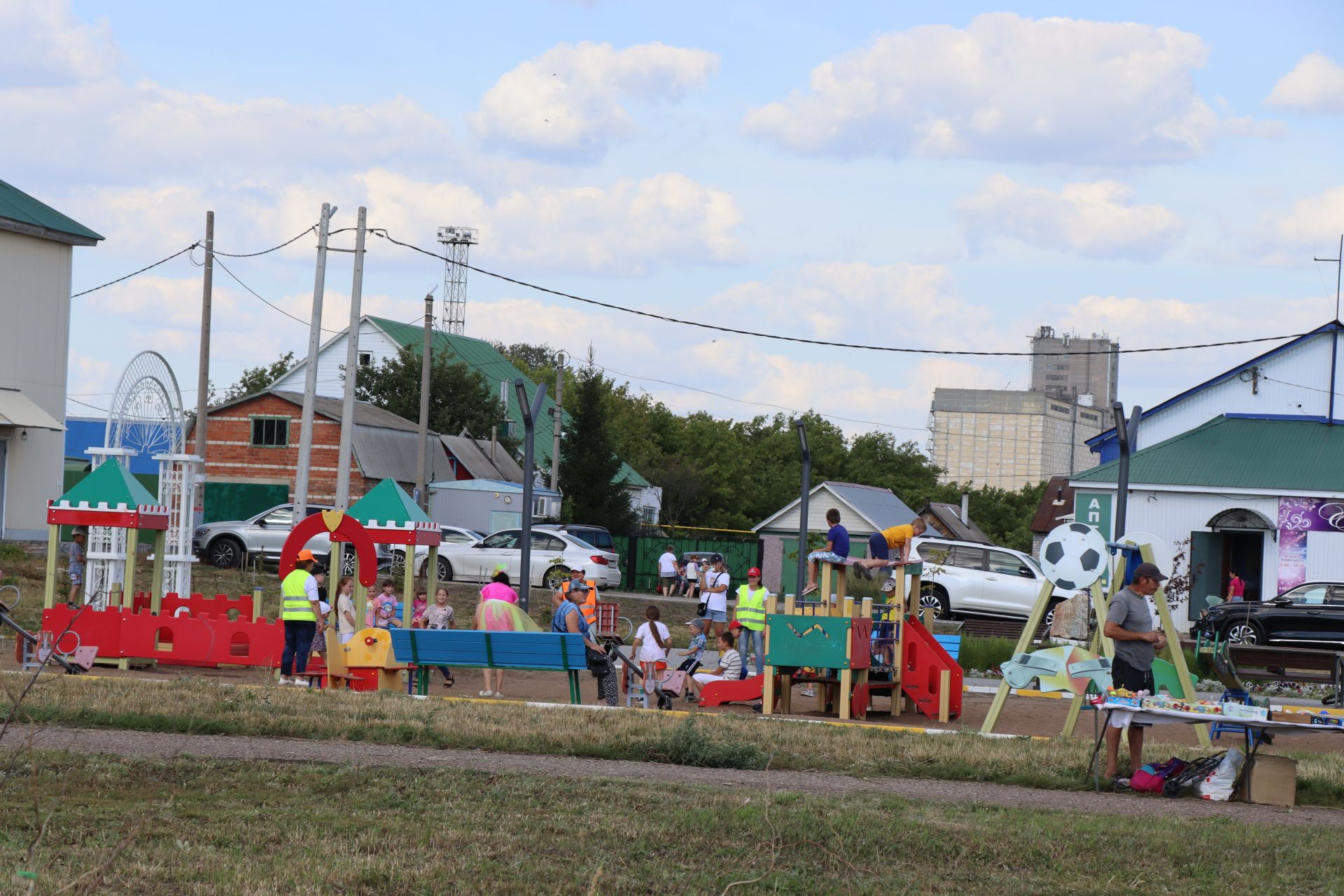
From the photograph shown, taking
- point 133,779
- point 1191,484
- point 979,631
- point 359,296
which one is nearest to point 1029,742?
point 133,779

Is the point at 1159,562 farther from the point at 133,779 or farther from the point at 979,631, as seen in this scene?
the point at 979,631

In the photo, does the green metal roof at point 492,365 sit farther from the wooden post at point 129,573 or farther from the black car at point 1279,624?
the wooden post at point 129,573

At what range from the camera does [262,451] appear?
173 feet

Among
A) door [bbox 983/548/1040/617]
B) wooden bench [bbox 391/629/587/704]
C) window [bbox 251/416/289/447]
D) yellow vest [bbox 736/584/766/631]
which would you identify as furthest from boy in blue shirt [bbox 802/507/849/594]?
window [bbox 251/416/289/447]

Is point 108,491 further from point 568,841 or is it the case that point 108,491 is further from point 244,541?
point 244,541

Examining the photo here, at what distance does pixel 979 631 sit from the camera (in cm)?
2984

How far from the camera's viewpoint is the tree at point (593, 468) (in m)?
53.9

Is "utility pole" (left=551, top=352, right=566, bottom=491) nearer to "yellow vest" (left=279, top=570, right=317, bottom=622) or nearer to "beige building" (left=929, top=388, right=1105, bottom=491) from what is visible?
"yellow vest" (left=279, top=570, right=317, bottom=622)

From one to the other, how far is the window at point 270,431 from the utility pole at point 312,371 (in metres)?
19.4

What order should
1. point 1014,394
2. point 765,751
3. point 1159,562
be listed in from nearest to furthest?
point 765,751 → point 1159,562 → point 1014,394

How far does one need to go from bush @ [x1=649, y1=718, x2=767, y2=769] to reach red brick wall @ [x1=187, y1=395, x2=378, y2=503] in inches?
1664

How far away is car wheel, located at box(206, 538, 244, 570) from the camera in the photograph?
3384 centimetres

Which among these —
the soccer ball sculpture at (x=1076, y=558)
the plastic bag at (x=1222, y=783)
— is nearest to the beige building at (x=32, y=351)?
the soccer ball sculpture at (x=1076, y=558)

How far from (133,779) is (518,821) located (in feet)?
8.35
